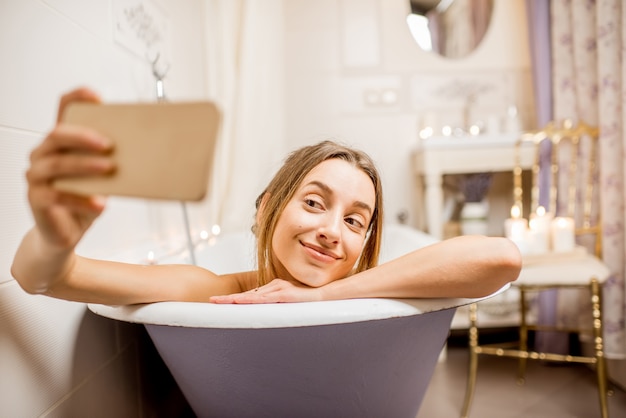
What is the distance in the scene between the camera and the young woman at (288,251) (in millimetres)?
470

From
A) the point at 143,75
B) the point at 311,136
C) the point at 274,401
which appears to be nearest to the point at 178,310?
the point at 274,401

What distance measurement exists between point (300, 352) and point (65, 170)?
53 centimetres

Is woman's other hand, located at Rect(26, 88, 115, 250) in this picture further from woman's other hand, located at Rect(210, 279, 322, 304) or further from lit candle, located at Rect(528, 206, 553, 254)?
lit candle, located at Rect(528, 206, 553, 254)

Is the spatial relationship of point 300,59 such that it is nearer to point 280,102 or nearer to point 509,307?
point 280,102

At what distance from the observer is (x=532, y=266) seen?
1797 millimetres

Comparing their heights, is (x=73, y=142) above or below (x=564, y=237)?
above

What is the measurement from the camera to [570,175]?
221 cm

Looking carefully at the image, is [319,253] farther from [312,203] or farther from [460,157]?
[460,157]

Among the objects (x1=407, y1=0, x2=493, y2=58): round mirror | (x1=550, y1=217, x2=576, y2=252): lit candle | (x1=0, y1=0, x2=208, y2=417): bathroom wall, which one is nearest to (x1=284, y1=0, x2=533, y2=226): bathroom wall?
(x1=407, y1=0, x2=493, y2=58): round mirror

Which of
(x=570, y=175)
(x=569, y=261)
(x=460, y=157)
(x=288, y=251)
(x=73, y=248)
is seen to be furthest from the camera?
(x=460, y=157)

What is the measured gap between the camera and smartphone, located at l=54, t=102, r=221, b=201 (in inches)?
15.6

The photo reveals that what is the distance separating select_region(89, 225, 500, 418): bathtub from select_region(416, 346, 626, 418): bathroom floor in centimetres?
85

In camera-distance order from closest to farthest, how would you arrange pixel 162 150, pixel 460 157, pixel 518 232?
pixel 162 150
pixel 518 232
pixel 460 157

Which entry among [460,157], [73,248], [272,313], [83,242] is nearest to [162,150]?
[73,248]
